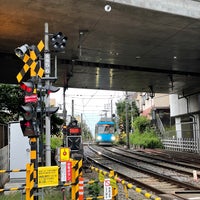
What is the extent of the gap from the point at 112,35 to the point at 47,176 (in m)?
9.43

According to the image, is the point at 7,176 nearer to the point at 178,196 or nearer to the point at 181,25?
the point at 178,196

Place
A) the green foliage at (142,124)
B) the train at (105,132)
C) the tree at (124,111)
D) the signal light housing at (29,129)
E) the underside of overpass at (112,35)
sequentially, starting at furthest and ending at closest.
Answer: the tree at (124,111)
the train at (105,132)
the green foliage at (142,124)
the underside of overpass at (112,35)
the signal light housing at (29,129)

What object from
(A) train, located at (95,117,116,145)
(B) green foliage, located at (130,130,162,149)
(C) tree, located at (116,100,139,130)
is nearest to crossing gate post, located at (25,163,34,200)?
(B) green foliage, located at (130,130,162,149)

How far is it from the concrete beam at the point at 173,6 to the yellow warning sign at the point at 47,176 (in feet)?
22.2

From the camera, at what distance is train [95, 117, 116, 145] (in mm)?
47094

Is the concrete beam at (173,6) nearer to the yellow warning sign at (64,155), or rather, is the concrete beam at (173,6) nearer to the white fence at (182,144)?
the yellow warning sign at (64,155)

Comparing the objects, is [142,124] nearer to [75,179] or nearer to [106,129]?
[106,129]

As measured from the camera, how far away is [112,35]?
15047 mm

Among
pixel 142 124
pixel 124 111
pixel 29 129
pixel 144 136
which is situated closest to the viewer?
pixel 29 129

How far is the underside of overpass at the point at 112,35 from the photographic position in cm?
1204

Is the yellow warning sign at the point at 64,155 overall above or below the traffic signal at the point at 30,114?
below

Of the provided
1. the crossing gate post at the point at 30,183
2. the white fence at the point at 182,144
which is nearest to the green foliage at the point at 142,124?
the white fence at the point at 182,144

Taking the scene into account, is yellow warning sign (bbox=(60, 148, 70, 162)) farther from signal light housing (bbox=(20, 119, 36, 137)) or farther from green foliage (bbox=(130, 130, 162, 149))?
green foliage (bbox=(130, 130, 162, 149))

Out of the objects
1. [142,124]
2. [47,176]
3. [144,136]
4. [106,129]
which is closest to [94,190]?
[47,176]
